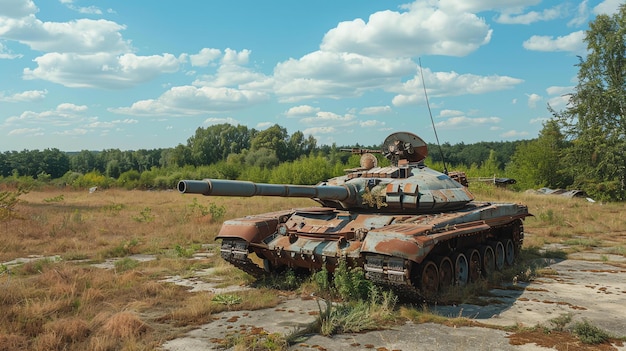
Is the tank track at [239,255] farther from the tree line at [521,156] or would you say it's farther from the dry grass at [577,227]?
the dry grass at [577,227]

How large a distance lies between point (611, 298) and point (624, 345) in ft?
9.84

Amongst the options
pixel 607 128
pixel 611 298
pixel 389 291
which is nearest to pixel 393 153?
pixel 389 291

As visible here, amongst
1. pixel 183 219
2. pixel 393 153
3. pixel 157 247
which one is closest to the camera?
pixel 393 153

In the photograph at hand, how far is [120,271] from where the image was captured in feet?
38.0

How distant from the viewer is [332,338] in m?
6.84

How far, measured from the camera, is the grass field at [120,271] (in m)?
6.89

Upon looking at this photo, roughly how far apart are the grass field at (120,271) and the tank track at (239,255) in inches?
24.5

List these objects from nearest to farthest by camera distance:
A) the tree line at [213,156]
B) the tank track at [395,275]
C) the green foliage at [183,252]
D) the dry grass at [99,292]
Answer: the dry grass at [99,292] < the tank track at [395,275] < the green foliage at [183,252] < the tree line at [213,156]

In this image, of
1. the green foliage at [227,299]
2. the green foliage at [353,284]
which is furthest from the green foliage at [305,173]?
the green foliage at [353,284]

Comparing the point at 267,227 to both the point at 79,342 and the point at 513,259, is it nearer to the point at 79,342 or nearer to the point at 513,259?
the point at 79,342

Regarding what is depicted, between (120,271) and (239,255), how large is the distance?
11.4 ft

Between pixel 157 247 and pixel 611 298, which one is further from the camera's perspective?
pixel 157 247

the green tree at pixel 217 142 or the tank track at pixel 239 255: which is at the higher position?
the green tree at pixel 217 142

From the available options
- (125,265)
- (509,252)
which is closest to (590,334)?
(509,252)
